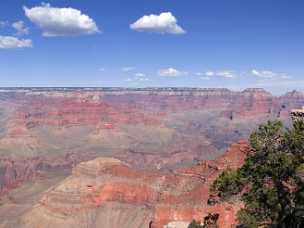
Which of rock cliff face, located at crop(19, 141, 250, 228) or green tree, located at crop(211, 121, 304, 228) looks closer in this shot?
green tree, located at crop(211, 121, 304, 228)

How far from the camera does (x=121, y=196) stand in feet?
362

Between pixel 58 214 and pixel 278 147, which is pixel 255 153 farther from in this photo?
pixel 58 214

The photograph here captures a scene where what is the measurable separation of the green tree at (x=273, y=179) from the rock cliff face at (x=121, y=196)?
5439 centimetres

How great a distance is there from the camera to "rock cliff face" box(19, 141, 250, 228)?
8962cm

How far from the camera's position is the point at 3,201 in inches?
5527

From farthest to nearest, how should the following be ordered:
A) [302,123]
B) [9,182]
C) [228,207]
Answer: [9,182] → [228,207] → [302,123]

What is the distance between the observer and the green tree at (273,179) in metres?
31.9

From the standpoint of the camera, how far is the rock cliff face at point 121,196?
294 feet

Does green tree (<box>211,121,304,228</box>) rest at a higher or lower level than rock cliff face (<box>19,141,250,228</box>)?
higher

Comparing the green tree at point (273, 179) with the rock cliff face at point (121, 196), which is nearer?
the green tree at point (273, 179)

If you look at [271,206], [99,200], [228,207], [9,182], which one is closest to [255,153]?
[271,206]

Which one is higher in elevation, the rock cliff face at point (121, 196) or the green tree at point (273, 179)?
the green tree at point (273, 179)

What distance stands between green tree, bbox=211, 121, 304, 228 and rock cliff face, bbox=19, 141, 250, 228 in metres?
54.4

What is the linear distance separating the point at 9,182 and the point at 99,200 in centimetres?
9615
